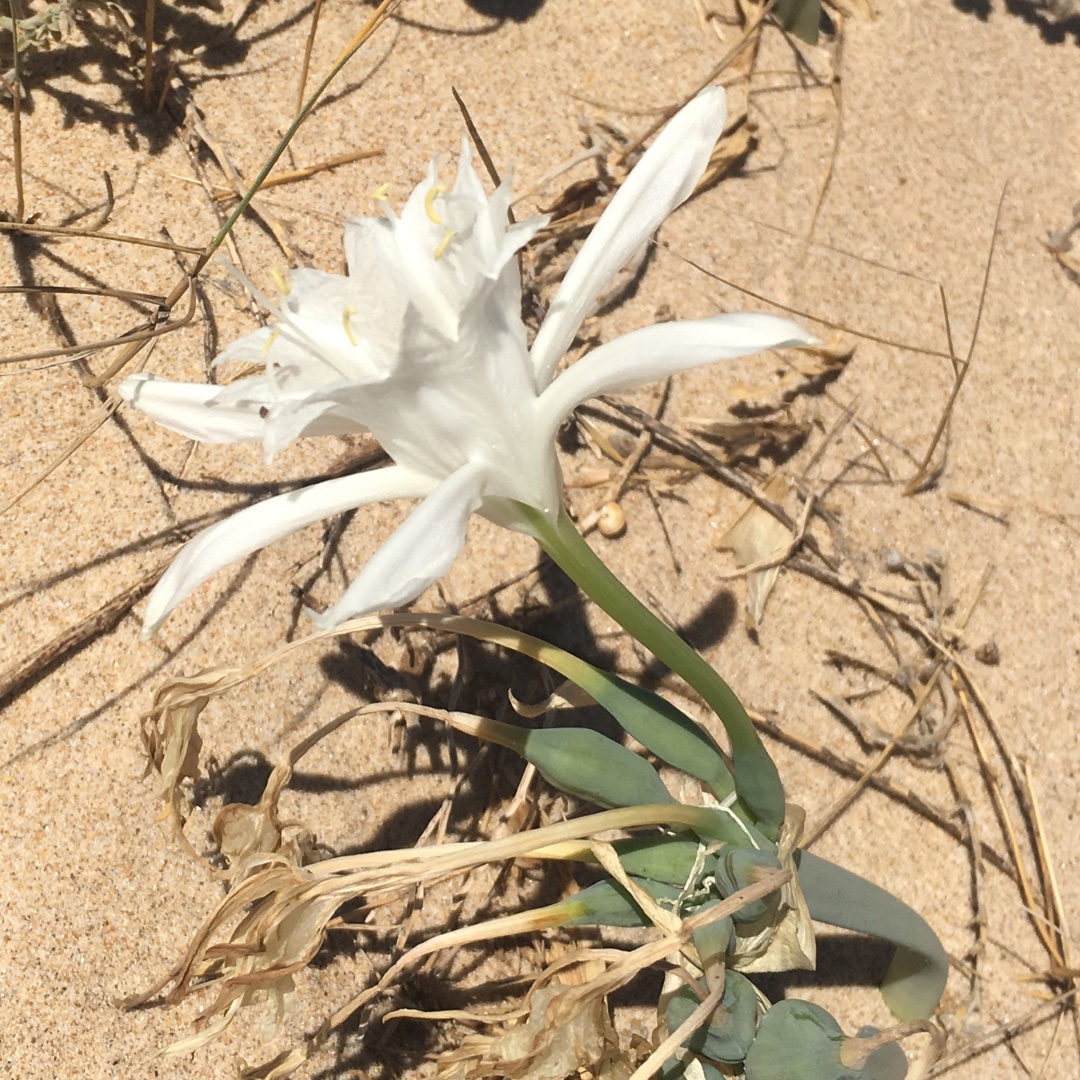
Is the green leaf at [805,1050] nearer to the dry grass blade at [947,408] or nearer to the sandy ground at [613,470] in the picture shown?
the sandy ground at [613,470]

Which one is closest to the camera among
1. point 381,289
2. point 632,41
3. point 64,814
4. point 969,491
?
point 381,289

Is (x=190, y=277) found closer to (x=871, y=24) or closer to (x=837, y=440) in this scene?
(x=837, y=440)

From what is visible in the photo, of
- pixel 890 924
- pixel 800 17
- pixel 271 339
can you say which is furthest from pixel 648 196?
pixel 800 17

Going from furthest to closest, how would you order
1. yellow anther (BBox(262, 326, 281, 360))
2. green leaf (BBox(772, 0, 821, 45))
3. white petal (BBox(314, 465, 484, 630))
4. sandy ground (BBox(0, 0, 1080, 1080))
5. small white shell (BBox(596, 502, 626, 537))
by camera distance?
1. green leaf (BBox(772, 0, 821, 45))
2. small white shell (BBox(596, 502, 626, 537))
3. sandy ground (BBox(0, 0, 1080, 1080))
4. yellow anther (BBox(262, 326, 281, 360))
5. white petal (BBox(314, 465, 484, 630))

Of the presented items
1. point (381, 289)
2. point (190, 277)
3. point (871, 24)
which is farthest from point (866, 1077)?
point (871, 24)

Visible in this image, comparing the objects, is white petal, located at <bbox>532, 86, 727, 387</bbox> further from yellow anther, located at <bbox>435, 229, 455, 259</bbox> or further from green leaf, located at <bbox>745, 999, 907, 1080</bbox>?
green leaf, located at <bbox>745, 999, 907, 1080</bbox>

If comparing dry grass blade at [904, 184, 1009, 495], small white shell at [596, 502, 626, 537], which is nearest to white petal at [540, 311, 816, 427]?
small white shell at [596, 502, 626, 537]
